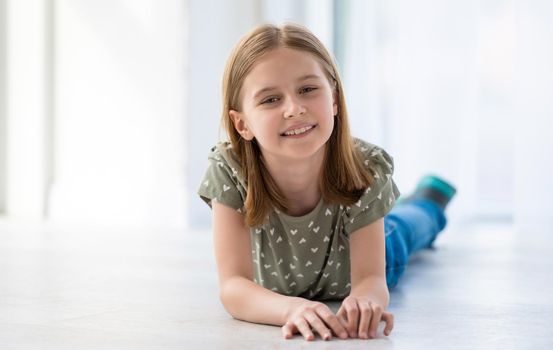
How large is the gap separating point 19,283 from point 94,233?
105 cm

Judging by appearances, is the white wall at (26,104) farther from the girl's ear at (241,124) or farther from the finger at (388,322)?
the finger at (388,322)

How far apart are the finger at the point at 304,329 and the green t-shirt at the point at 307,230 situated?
0.26 m

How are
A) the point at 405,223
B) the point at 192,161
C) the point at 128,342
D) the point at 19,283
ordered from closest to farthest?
the point at 128,342 < the point at 19,283 < the point at 405,223 < the point at 192,161

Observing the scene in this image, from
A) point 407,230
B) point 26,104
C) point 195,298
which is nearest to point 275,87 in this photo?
point 195,298

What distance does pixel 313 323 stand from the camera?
1192 mm

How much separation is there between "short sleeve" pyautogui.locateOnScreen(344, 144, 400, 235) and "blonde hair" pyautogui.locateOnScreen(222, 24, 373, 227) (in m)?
0.01

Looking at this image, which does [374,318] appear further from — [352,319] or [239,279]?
[239,279]

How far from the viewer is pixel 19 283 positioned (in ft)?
5.73

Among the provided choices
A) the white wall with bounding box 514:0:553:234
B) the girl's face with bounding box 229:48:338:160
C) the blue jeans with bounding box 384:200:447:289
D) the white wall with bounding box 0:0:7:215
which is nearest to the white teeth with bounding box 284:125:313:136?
the girl's face with bounding box 229:48:338:160

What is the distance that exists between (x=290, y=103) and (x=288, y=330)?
1.11 feet

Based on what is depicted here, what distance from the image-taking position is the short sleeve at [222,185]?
1.41 m

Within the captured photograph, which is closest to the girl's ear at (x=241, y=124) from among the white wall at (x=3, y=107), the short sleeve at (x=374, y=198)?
the short sleeve at (x=374, y=198)

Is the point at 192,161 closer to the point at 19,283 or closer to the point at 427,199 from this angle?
the point at 427,199

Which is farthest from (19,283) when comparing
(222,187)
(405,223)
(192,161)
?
(192,161)
